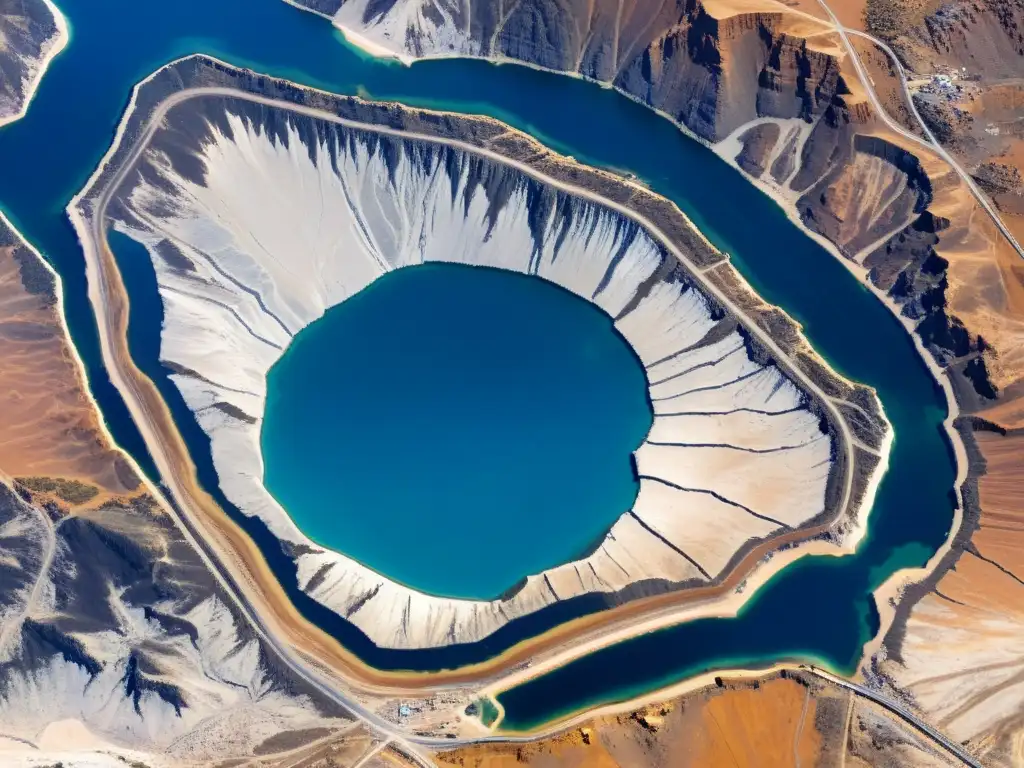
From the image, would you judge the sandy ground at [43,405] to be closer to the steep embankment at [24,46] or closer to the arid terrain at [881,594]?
the arid terrain at [881,594]

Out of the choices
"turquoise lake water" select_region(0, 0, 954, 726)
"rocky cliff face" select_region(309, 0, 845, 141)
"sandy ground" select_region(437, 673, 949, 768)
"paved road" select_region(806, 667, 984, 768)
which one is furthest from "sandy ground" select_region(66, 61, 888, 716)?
"rocky cliff face" select_region(309, 0, 845, 141)

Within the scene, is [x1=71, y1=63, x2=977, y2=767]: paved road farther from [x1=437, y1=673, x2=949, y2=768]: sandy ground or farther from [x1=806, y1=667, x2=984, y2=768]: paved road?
[x1=437, y1=673, x2=949, y2=768]: sandy ground

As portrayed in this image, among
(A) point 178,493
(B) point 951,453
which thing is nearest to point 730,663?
(B) point 951,453

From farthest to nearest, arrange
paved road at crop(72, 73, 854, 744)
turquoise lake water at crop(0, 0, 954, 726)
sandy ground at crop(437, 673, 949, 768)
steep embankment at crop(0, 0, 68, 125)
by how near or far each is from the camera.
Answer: steep embankment at crop(0, 0, 68, 125), turquoise lake water at crop(0, 0, 954, 726), paved road at crop(72, 73, 854, 744), sandy ground at crop(437, 673, 949, 768)

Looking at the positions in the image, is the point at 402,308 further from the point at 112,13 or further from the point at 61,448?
the point at 112,13

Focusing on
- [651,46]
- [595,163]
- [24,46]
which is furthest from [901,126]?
[24,46]

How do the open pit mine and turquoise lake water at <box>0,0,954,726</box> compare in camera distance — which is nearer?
turquoise lake water at <box>0,0,954,726</box>

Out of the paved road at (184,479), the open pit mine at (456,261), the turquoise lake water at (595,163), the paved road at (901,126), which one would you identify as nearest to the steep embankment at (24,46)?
the turquoise lake water at (595,163)
